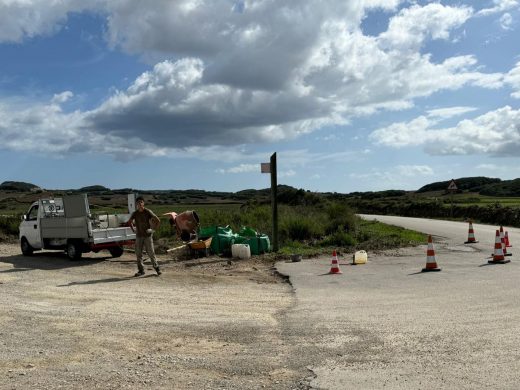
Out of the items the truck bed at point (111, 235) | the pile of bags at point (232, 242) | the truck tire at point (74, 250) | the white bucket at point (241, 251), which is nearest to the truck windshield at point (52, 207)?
the truck tire at point (74, 250)

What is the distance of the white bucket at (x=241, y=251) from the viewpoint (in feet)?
56.1

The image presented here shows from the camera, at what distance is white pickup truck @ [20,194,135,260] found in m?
17.7

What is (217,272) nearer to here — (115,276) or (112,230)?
(115,276)

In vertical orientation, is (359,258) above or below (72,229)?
below

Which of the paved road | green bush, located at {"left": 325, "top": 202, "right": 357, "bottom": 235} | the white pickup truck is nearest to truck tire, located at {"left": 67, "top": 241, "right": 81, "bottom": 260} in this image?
the white pickup truck

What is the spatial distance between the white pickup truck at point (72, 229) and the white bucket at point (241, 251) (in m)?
3.66

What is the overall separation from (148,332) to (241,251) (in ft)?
31.1

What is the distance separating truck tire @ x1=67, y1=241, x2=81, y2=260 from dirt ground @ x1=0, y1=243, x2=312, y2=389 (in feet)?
12.3

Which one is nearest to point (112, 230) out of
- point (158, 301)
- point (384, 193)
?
point (158, 301)

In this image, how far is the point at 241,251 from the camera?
56.2 feet

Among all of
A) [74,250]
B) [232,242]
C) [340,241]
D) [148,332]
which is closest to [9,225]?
[74,250]

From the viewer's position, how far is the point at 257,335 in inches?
297

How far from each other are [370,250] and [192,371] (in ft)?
43.2

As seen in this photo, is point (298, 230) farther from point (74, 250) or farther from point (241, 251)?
point (74, 250)
